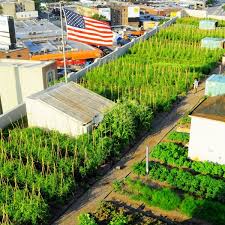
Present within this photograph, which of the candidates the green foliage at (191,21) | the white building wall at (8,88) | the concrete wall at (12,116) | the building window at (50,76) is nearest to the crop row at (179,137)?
the concrete wall at (12,116)

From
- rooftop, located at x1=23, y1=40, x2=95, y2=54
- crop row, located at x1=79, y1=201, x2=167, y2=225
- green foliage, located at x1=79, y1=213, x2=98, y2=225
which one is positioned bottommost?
rooftop, located at x1=23, y1=40, x2=95, y2=54

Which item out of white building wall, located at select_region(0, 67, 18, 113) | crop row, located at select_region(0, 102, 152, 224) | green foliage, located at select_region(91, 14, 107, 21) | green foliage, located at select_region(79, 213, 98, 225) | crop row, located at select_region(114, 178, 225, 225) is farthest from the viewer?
green foliage, located at select_region(91, 14, 107, 21)

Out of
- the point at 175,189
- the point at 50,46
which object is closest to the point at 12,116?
the point at 175,189

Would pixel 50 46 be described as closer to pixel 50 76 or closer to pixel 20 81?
pixel 50 76

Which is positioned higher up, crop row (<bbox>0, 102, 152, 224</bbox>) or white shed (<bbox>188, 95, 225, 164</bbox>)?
white shed (<bbox>188, 95, 225, 164</bbox>)

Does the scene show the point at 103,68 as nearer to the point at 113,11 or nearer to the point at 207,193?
the point at 207,193

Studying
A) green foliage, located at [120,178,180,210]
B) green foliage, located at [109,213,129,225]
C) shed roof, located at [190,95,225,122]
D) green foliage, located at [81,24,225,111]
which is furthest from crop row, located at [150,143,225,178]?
green foliage, located at [109,213,129,225]

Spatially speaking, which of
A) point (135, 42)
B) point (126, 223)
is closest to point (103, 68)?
point (135, 42)

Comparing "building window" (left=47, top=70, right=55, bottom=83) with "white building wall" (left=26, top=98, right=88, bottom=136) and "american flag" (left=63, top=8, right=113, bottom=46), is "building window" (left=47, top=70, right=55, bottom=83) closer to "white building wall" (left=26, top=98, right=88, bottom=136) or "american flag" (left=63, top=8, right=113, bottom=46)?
"american flag" (left=63, top=8, right=113, bottom=46)
